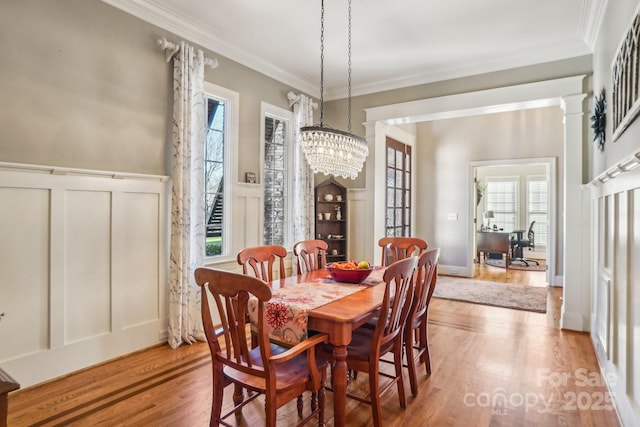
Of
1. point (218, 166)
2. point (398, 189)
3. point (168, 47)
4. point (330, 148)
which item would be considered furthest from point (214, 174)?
point (398, 189)

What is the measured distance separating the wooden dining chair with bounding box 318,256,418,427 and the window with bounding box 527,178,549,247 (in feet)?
28.0

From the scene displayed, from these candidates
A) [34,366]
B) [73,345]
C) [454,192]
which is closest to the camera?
[34,366]

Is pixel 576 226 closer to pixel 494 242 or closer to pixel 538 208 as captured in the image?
pixel 494 242

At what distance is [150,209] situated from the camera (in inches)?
128

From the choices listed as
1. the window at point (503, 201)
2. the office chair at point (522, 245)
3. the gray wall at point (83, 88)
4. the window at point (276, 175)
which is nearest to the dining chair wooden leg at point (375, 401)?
the gray wall at point (83, 88)

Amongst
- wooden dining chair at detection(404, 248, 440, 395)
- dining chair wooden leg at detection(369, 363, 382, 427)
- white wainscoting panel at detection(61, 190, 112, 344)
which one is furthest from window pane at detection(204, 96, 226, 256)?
dining chair wooden leg at detection(369, 363, 382, 427)

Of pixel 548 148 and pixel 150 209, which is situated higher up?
pixel 548 148

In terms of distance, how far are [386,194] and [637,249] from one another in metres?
3.82

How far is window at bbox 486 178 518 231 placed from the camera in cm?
951

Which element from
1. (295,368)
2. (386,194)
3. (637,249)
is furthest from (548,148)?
(295,368)

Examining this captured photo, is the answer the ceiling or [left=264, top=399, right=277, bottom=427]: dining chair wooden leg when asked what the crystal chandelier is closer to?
the ceiling

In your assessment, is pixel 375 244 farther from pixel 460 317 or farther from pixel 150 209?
pixel 150 209

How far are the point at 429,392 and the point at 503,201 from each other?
8.38 m

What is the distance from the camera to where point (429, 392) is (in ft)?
8.22
